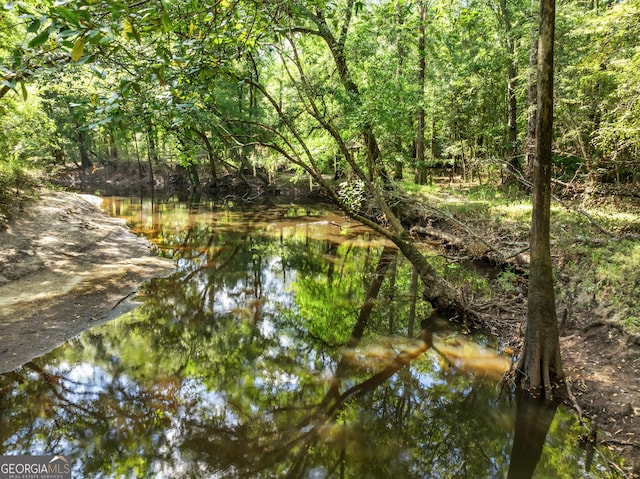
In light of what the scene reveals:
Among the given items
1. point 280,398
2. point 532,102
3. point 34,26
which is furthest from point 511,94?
point 34,26

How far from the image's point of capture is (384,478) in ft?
15.5

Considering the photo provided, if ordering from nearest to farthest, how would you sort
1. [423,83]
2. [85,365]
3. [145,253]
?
[85,365], [145,253], [423,83]

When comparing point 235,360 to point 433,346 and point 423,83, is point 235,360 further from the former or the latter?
point 423,83

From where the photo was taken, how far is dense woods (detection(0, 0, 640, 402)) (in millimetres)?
3590

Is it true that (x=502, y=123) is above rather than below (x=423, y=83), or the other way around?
below

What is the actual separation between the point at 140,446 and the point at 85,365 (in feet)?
8.74

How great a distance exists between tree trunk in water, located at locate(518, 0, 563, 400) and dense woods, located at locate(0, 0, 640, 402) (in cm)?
4

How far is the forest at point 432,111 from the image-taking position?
4.16 m

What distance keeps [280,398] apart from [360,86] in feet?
45.2

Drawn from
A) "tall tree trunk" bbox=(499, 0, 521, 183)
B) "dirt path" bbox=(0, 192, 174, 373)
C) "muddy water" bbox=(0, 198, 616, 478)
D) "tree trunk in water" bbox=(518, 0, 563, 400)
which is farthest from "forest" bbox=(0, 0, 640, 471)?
"dirt path" bbox=(0, 192, 174, 373)

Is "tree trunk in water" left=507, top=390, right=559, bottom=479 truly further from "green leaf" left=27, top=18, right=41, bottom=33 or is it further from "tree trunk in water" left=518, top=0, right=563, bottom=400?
"green leaf" left=27, top=18, right=41, bottom=33

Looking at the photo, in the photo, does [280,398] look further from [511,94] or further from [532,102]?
[511,94]

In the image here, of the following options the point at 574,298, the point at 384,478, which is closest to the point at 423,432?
the point at 384,478

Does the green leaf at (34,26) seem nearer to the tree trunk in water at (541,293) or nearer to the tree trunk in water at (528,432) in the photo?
the tree trunk in water at (541,293)
